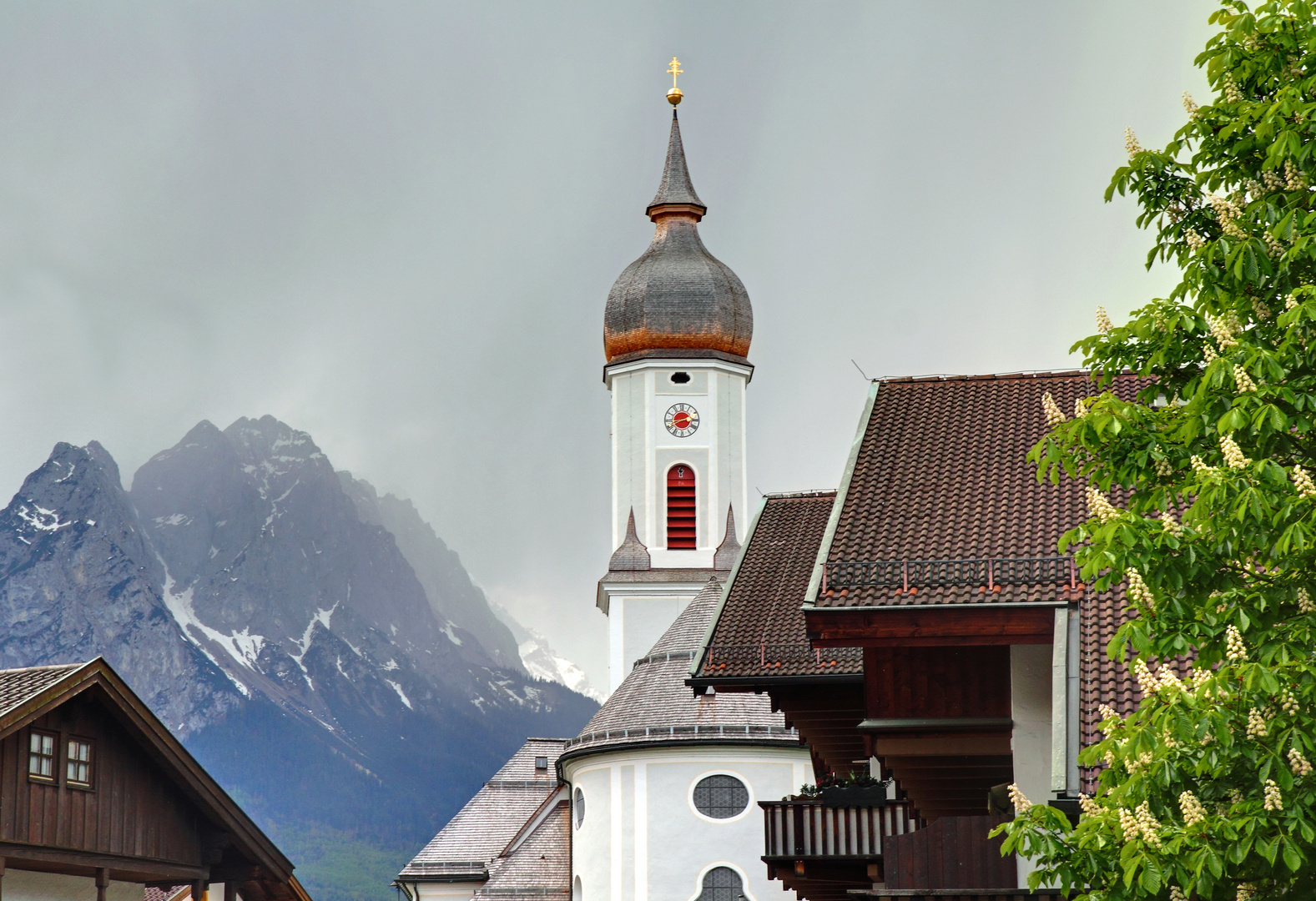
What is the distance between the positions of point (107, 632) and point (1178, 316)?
501 ft

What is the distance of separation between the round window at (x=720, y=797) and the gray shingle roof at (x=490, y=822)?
36.0 feet

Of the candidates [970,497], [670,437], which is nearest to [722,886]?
[670,437]

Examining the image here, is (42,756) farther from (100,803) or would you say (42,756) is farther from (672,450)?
(672,450)

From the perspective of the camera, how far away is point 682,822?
139 feet

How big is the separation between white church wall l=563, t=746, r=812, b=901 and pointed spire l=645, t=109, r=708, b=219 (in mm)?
33083

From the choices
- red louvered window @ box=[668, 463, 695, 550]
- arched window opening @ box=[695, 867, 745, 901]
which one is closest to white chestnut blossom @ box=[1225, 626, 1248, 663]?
arched window opening @ box=[695, 867, 745, 901]

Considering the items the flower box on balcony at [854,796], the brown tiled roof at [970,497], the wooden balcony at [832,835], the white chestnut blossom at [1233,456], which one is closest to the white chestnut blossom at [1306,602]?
the white chestnut blossom at [1233,456]

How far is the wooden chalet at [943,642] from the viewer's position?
15094 mm

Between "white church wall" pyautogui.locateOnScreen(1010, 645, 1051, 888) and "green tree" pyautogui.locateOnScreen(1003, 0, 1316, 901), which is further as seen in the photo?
"white church wall" pyautogui.locateOnScreen(1010, 645, 1051, 888)

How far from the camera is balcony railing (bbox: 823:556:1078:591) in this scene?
1522 cm

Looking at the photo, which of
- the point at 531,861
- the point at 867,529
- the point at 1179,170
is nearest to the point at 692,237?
the point at 531,861

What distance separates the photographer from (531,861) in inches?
1869

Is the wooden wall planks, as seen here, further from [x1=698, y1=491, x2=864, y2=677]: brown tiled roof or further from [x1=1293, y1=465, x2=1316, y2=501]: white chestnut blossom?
[x1=1293, y1=465, x2=1316, y2=501]: white chestnut blossom

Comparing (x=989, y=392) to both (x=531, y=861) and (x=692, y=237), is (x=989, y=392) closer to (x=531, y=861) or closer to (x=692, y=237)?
(x=531, y=861)
